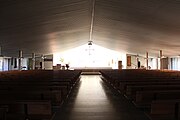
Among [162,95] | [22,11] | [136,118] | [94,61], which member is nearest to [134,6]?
[22,11]

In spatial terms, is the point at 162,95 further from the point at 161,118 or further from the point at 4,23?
the point at 4,23

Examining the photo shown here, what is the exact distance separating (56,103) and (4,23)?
5.63 meters

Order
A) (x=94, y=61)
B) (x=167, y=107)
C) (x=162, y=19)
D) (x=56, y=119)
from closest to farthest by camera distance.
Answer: (x=167, y=107), (x=56, y=119), (x=162, y=19), (x=94, y=61)

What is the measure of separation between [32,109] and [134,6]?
5.63 m

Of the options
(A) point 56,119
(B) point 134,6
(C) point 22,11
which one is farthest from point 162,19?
(A) point 56,119

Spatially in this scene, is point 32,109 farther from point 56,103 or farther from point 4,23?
point 4,23

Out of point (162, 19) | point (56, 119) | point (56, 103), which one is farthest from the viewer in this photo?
point (162, 19)

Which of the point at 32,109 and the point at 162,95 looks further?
the point at 162,95

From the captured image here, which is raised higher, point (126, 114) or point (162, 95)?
point (162, 95)

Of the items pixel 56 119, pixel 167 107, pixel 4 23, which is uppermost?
pixel 4 23

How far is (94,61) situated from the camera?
1346 inches

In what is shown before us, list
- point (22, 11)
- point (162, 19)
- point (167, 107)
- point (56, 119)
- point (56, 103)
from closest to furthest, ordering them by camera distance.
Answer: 1. point (167, 107)
2. point (56, 119)
3. point (56, 103)
4. point (22, 11)
5. point (162, 19)

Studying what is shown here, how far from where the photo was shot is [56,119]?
4383 millimetres

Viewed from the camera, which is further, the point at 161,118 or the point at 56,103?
the point at 56,103
